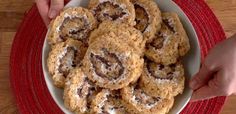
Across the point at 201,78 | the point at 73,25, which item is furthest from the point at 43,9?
the point at 201,78

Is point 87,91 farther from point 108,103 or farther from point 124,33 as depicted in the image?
point 124,33

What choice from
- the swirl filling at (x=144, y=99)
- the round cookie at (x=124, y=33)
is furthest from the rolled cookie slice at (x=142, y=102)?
the round cookie at (x=124, y=33)

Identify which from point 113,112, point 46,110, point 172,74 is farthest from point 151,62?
point 46,110

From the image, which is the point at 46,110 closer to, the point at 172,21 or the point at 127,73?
the point at 127,73

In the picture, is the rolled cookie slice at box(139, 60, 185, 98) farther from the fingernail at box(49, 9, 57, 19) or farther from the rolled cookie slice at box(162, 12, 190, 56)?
the fingernail at box(49, 9, 57, 19)

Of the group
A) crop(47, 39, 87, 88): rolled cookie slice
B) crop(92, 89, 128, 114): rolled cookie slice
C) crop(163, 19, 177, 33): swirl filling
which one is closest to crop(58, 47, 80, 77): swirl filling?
crop(47, 39, 87, 88): rolled cookie slice

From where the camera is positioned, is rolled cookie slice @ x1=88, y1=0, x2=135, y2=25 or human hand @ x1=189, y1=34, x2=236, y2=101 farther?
rolled cookie slice @ x1=88, y1=0, x2=135, y2=25
